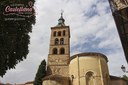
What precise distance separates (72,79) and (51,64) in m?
5.44

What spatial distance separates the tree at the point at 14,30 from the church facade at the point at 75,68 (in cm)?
1451

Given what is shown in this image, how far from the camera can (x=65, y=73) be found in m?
29.6

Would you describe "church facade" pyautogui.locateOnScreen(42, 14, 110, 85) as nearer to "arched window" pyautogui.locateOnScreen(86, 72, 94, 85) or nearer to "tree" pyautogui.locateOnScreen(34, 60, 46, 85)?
"arched window" pyautogui.locateOnScreen(86, 72, 94, 85)

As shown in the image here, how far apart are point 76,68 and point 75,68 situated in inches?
10.3

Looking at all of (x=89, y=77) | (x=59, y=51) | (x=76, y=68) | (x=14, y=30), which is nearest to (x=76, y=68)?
(x=76, y=68)

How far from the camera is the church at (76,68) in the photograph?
84.6 feet

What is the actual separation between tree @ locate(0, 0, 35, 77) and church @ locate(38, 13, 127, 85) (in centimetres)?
1451

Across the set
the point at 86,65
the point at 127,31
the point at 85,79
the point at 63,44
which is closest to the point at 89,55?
the point at 86,65

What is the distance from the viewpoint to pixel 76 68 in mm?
27094

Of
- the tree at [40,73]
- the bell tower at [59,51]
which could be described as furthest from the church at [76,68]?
the tree at [40,73]

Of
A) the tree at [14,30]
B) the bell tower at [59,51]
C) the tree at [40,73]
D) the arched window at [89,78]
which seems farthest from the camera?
the bell tower at [59,51]

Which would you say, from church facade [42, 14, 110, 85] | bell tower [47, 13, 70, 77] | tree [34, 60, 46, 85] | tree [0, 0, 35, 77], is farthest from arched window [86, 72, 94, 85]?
tree [0, 0, 35, 77]

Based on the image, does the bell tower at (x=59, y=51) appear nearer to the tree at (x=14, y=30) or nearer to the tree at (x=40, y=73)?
the tree at (x=40, y=73)

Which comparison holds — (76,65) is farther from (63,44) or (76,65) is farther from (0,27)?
(0,27)
